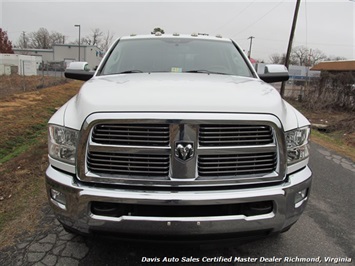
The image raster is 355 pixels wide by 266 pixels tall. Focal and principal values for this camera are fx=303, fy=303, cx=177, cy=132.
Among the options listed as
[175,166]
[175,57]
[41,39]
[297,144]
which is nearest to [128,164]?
[175,166]

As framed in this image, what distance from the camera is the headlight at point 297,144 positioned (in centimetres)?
225

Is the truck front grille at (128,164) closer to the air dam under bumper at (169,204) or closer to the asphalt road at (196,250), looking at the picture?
the air dam under bumper at (169,204)

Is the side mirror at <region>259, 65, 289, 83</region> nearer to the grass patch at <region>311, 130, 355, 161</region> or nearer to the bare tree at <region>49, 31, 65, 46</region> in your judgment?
the grass patch at <region>311, 130, 355, 161</region>

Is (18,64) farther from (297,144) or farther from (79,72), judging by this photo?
(297,144)

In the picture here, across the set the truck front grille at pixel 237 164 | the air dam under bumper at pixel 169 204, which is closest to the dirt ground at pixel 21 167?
the air dam under bumper at pixel 169 204

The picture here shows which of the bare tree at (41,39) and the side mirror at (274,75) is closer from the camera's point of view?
the side mirror at (274,75)

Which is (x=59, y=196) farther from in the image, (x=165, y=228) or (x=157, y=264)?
(x=157, y=264)

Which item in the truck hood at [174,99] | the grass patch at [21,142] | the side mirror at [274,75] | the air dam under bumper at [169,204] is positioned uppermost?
the side mirror at [274,75]

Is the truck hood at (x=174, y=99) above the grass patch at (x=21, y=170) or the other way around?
above

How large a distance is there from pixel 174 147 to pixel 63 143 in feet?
2.69

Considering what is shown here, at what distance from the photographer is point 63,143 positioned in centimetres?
219

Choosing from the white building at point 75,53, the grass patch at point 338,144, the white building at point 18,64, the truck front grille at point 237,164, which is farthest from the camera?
the white building at point 75,53

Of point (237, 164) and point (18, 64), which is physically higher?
point (237, 164)

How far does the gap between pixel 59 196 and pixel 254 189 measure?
1393 mm
